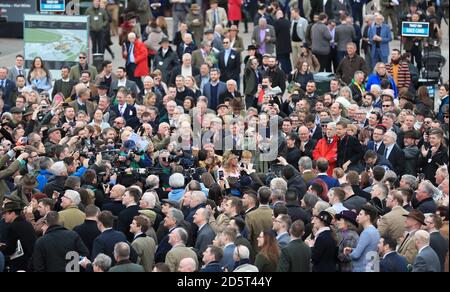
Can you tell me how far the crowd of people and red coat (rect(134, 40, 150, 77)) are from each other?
0.02 metres

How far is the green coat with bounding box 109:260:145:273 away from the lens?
41.7 ft

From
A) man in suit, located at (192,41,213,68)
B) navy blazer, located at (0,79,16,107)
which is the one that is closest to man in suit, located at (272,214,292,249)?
navy blazer, located at (0,79,16,107)

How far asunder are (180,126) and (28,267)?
5700 mm

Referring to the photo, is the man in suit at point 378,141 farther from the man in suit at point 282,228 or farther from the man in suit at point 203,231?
the man in suit at point 282,228

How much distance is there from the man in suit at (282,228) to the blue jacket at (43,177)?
4126 millimetres

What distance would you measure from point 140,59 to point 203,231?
12.4m

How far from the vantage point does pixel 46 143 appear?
62.8ft

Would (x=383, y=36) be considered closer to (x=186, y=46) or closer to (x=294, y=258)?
(x=186, y=46)

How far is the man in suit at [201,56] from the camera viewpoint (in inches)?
1006

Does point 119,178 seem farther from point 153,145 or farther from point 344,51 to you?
point 344,51

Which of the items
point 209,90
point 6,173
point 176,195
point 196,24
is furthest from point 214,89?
point 176,195
